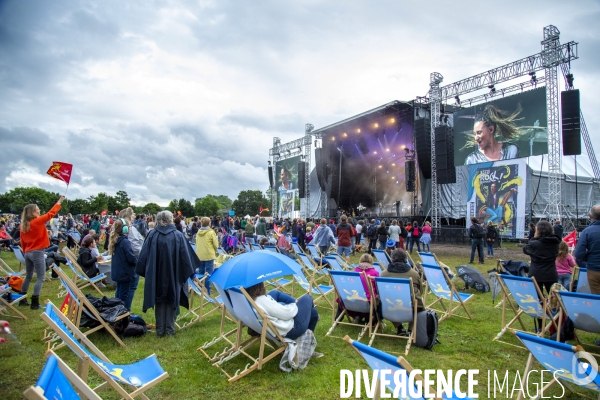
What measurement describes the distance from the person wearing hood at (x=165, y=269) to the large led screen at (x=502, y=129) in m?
14.7

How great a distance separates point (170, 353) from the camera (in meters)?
3.77

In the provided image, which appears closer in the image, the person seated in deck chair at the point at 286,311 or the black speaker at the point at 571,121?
the person seated in deck chair at the point at 286,311

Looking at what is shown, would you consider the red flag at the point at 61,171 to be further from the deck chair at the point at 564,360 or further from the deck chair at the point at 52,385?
the deck chair at the point at 564,360

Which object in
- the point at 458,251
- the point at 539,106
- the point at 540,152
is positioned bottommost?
the point at 458,251

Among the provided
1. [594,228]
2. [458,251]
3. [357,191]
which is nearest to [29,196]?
[357,191]

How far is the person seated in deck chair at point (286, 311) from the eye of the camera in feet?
10.4

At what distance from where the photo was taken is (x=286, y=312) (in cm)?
319

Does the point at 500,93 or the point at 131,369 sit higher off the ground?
the point at 500,93

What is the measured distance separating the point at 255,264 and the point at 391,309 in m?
1.70

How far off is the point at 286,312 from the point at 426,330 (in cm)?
165

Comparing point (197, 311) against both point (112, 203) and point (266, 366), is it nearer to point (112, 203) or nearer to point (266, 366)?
point (266, 366)

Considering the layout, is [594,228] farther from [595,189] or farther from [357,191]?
[357,191]

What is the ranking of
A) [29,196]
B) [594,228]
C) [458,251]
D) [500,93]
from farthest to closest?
[29,196]
[500,93]
[458,251]
[594,228]

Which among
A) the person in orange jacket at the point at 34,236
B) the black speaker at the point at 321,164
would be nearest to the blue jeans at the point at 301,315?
the person in orange jacket at the point at 34,236
